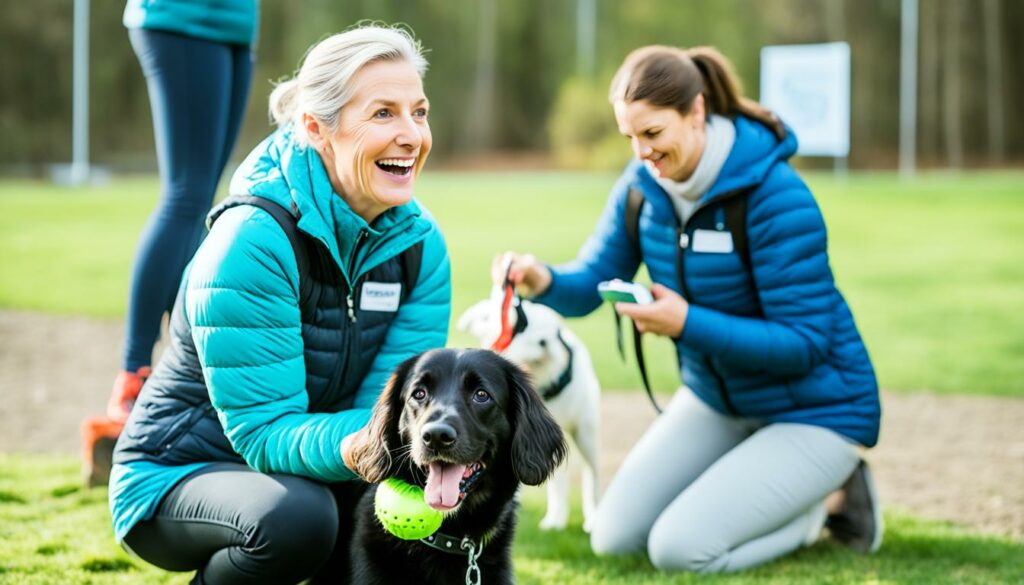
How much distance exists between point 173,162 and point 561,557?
6.92 ft

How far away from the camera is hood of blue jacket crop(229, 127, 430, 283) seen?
2793 mm

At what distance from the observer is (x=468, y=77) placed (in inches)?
1505

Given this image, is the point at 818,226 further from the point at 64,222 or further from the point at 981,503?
the point at 64,222

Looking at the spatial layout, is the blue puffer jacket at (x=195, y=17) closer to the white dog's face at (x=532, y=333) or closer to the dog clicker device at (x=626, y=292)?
the white dog's face at (x=532, y=333)

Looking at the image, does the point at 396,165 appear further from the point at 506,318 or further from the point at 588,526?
the point at 588,526

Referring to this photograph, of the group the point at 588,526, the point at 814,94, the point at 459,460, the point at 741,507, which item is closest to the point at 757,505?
the point at 741,507

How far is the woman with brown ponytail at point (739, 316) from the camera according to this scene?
3.69m

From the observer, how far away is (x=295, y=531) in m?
2.73

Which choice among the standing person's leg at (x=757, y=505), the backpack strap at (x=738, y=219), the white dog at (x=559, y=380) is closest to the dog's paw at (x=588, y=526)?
the white dog at (x=559, y=380)

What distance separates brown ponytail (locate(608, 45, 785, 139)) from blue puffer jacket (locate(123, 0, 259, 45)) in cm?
146

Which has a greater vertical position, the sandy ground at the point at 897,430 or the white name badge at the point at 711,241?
the white name badge at the point at 711,241

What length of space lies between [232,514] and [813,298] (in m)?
2.20

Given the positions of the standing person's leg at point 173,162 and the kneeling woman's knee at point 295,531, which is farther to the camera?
the standing person's leg at point 173,162

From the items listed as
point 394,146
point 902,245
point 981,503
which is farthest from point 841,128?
point 394,146
